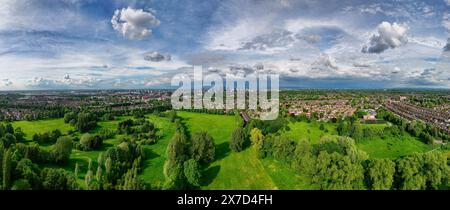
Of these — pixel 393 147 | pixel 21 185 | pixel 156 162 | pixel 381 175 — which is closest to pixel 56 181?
pixel 21 185

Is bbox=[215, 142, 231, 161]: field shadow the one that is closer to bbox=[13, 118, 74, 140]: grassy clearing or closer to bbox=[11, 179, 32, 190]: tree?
bbox=[11, 179, 32, 190]: tree

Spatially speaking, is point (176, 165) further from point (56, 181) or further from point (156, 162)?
point (56, 181)

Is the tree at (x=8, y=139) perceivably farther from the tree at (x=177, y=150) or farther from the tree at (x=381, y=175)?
the tree at (x=381, y=175)

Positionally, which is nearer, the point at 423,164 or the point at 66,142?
the point at 423,164

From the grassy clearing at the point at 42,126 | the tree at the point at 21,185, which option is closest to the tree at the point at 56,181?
the tree at the point at 21,185

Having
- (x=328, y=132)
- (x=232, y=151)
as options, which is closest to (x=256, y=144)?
(x=232, y=151)

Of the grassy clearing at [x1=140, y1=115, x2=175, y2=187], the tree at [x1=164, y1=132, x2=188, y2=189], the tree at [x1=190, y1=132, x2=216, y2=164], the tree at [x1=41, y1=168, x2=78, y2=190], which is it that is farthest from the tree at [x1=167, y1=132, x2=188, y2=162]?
the tree at [x1=41, y1=168, x2=78, y2=190]
